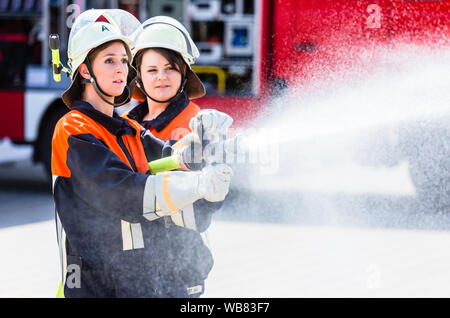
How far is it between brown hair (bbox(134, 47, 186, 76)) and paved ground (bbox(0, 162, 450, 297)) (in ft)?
7.23

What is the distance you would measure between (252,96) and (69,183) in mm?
5455

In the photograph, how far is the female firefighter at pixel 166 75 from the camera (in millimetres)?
2422

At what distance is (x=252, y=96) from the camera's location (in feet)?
24.6

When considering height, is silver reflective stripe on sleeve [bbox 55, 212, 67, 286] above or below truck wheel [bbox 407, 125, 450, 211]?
above

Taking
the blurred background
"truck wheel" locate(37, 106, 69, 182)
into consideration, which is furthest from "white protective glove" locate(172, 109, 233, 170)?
"truck wheel" locate(37, 106, 69, 182)

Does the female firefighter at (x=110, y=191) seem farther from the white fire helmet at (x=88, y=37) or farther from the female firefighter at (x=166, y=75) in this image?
the female firefighter at (x=166, y=75)

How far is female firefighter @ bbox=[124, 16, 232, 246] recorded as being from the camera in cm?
242

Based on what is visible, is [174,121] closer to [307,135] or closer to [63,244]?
[63,244]

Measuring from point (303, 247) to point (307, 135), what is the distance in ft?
8.53

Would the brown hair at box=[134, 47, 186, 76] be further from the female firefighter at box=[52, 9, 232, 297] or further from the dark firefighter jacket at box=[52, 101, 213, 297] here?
the dark firefighter jacket at box=[52, 101, 213, 297]

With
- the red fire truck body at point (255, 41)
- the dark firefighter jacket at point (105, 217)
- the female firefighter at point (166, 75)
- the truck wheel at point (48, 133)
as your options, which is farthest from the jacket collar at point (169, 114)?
the truck wheel at point (48, 133)

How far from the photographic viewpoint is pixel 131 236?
211 cm
